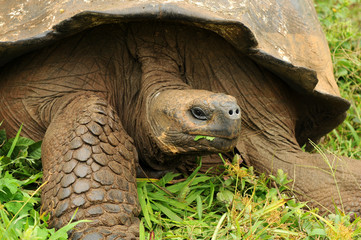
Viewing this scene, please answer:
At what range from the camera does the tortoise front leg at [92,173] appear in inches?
87.6

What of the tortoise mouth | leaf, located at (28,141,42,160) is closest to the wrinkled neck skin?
the tortoise mouth

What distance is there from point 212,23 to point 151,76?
0.50 metres

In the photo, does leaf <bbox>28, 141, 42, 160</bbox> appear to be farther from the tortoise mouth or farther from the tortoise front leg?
the tortoise mouth

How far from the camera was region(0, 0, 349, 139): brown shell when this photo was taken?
248 centimetres

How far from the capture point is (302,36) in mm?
3170

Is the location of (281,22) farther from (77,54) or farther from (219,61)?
(77,54)

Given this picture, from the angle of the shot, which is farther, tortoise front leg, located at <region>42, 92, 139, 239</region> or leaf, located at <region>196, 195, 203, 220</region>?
leaf, located at <region>196, 195, 203, 220</region>

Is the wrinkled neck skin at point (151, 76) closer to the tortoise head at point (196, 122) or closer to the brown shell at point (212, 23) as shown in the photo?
the tortoise head at point (196, 122)

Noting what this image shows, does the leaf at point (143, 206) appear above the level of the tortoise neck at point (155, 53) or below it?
below

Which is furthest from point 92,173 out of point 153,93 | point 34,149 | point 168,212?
point 34,149

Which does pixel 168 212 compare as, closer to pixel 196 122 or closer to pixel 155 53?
pixel 196 122

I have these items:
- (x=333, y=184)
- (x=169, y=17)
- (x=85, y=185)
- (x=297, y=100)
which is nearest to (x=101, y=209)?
(x=85, y=185)

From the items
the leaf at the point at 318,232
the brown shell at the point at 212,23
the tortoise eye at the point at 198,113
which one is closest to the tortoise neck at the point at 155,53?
the brown shell at the point at 212,23

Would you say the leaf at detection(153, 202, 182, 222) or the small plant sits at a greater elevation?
the small plant
